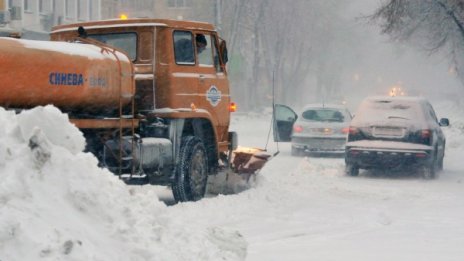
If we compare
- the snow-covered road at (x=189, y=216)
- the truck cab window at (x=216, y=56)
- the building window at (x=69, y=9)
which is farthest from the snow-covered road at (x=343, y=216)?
the building window at (x=69, y=9)

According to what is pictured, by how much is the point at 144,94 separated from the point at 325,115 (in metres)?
11.3

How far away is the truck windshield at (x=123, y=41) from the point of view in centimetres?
1121

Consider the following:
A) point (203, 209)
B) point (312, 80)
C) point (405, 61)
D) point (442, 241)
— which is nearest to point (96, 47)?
point (203, 209)

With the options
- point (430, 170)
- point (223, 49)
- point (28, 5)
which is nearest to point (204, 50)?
point (223, 49)

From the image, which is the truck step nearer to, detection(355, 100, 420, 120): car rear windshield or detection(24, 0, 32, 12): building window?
detection(355, 100, 420, 120): car rear windshield

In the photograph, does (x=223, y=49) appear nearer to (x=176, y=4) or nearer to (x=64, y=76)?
(x=64, y=76)

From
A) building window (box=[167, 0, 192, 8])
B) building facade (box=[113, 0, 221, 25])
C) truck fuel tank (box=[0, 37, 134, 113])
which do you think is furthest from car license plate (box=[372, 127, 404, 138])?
building window (box=[167, 0, 192, 8])

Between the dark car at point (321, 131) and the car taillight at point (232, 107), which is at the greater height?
the car taillight at point (232, 107)

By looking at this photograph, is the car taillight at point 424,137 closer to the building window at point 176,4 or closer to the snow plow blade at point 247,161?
the snow plow blade at point 247,161

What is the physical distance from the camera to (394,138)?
15305 millimetres

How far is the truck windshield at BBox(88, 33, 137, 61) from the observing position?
11211 mm

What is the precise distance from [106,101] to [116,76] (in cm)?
34

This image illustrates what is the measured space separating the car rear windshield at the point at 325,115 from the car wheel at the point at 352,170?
5435 millimetres

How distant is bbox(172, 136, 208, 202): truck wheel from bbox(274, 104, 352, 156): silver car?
8947mm
